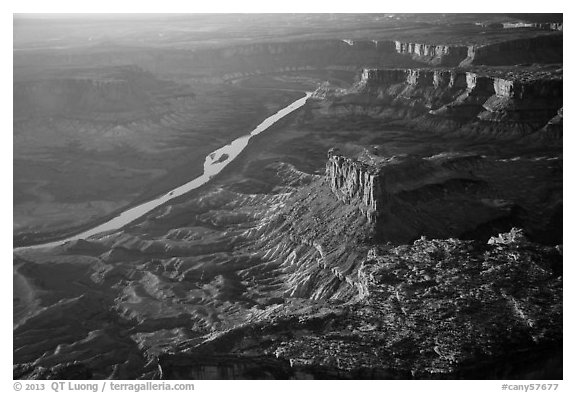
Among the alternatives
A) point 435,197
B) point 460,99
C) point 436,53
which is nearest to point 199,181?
point 460,99

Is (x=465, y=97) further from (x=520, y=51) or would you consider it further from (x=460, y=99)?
(x=520, y=51)

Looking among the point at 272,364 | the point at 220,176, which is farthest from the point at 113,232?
the point at 272,364

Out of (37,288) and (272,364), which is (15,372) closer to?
(37,288)

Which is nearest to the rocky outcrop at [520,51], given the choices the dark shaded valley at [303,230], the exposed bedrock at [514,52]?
the exposed bedrock at [514,52]

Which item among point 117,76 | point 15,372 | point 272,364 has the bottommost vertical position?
point 15,372

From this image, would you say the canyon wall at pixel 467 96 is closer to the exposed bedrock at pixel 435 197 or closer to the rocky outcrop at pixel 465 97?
the rocky outcrop at pixel 465 97

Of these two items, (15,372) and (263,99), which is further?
(263,99)
